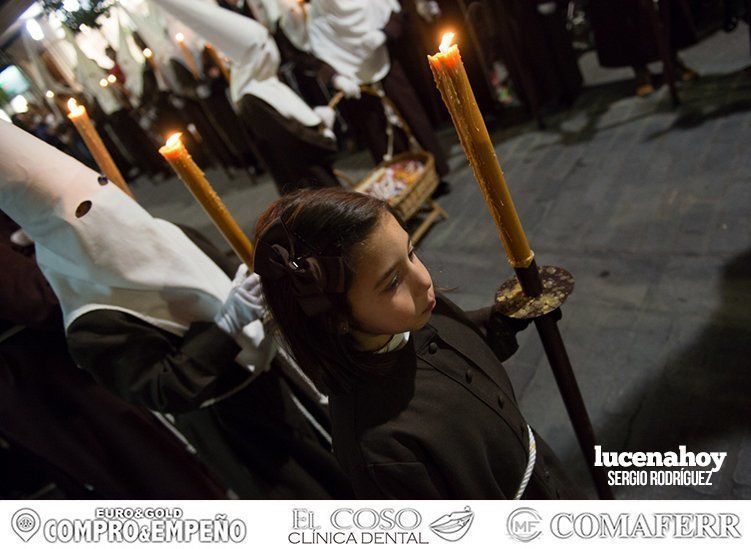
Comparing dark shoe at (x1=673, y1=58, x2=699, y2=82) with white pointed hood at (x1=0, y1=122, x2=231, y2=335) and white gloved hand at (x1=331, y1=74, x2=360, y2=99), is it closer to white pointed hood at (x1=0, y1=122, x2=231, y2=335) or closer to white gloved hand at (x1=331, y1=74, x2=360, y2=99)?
white gloved hand at (x1=331, y1=74, x2=360, y2=99)

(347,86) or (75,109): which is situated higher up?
(75,109)

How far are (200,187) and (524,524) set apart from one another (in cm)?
110

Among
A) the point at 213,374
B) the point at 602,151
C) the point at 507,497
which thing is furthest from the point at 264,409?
the point at 602,151

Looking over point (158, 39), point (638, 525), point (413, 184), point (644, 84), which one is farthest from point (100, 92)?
point (638, 525)

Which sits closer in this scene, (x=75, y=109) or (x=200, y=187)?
(x=200, y=187)

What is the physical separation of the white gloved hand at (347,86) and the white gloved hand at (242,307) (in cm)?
322

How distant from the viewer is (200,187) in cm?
131

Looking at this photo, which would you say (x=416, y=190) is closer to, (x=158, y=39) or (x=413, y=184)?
(x=413, y=184)

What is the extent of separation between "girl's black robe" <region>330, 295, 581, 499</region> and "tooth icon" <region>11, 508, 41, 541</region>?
64cm

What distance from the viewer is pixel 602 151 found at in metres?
3.84

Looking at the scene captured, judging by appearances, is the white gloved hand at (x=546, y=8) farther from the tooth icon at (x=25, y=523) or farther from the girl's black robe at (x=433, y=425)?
the tooth icon at (x=25, y=523)

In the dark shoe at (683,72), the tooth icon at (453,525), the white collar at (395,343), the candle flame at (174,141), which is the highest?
the candle flame at (174,141)

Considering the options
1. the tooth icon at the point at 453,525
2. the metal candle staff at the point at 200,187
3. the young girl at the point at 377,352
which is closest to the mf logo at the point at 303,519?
the young girl at the point at 377,352

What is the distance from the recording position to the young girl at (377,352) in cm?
94
